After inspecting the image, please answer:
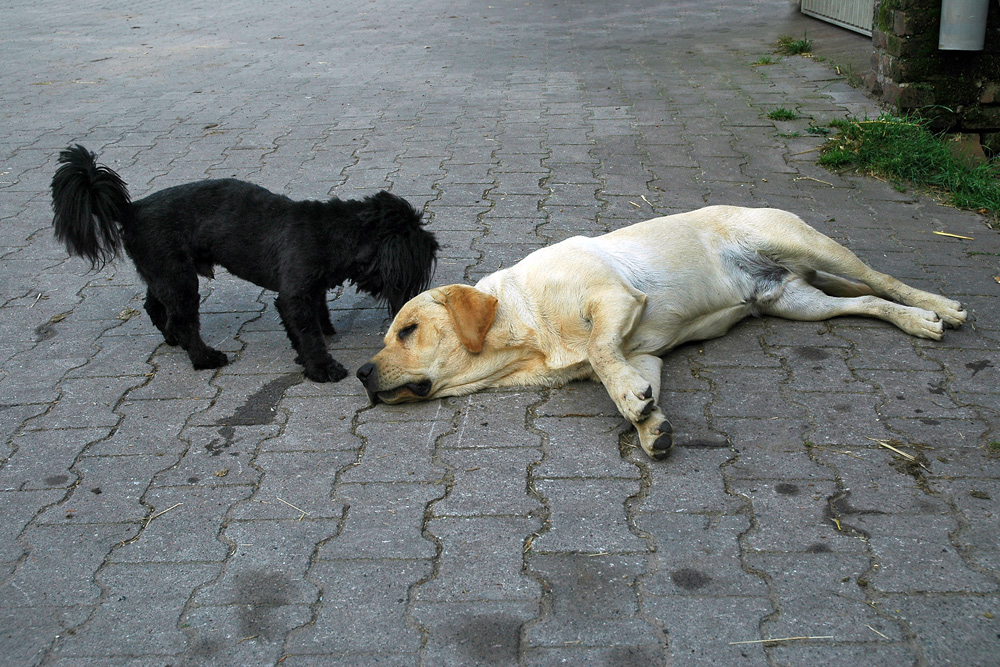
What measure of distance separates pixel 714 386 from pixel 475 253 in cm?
207

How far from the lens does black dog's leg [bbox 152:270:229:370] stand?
4.24m

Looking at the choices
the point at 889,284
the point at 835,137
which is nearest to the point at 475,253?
the point at 889,284

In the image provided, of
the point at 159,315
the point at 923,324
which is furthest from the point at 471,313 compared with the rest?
the point at 923,324

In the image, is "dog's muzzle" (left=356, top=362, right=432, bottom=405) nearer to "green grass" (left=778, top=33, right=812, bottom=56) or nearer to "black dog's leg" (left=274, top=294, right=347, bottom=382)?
"black dog's leg" (left=274, top=294, right=347, bottom=382)

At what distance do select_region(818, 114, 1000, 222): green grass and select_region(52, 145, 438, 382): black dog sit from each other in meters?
4.15

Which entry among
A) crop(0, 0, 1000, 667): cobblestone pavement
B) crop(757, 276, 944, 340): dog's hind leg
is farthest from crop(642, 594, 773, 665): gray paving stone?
crop(757, 276, 944, 340): dog's hind leg

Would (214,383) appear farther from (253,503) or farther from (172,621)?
(172,621)

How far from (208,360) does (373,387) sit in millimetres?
1080

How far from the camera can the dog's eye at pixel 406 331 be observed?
401cm

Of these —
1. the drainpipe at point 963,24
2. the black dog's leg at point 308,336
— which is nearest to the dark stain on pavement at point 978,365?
the black dog's leg at point 308,336

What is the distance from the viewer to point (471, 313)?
399 centimetres

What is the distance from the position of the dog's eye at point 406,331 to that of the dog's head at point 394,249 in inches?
12.3

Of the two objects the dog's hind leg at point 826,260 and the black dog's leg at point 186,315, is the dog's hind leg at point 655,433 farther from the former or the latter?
the black dog's leg at point 186,315

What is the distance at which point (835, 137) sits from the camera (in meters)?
7.41
